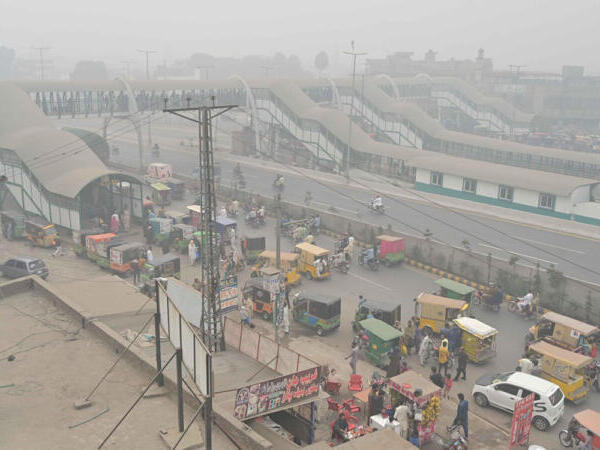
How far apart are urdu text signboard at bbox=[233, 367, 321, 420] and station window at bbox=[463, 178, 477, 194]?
122 ft

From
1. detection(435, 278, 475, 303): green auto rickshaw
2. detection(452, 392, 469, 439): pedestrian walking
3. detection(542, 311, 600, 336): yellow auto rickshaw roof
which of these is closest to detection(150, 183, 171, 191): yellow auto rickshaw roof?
detection(435, 278, 475, 303): green auto rickshaw

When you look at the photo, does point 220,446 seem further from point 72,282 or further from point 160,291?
point 72,282

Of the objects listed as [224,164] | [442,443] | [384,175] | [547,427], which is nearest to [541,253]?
[547,427]

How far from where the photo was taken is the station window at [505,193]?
4725 centimetres

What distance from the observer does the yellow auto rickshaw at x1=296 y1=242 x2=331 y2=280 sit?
31.5 meters

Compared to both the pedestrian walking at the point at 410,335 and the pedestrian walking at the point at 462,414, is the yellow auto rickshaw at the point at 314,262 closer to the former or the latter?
the pedestrian walking at the point at 410,335

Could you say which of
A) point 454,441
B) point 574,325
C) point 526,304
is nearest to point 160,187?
point 526,304

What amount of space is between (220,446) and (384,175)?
47828 millimetres

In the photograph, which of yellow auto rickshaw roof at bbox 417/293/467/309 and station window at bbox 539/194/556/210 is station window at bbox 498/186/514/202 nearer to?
station window at bbox 539/194/556/210

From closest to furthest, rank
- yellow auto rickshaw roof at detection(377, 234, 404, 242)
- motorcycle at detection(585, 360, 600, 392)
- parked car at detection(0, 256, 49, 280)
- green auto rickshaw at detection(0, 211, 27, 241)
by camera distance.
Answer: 1. motorcycle at detection(585, 360, 600, 392)
2. parked car at detection(0, 256, 49, 280)
3. yellow auto rickshaw roof at detection(377, 234, 404, 242)
4. green auto rickshaw at detection(0, 211, 27, 241)

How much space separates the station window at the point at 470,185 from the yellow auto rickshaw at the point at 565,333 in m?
26.9

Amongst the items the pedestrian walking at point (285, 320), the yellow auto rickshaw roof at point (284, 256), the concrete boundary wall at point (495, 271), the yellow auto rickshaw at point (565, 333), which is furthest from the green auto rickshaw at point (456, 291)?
the yellow auto rickshaw roof at point (284, 256)

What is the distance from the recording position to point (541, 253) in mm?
35031

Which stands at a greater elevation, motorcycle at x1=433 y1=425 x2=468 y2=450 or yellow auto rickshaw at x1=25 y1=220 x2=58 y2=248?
yellow auto rickshaw at x1=25 y1=220 x2=58 y2=248
